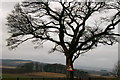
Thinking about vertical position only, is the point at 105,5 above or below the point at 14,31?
above

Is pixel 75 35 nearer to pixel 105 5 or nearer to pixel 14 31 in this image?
pixel 105 5

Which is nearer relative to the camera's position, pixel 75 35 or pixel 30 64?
pixel 75 35

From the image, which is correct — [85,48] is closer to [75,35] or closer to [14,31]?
[75,35]

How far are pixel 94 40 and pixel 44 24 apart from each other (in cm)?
546

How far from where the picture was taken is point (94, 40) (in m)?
18.1

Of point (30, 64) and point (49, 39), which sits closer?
point (49, 39)

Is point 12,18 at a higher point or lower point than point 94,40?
higher

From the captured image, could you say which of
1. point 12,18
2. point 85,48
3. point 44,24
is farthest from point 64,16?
point 12,18

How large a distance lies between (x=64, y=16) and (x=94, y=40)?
403 centimetres

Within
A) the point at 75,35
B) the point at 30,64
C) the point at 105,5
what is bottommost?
the point at 30,64

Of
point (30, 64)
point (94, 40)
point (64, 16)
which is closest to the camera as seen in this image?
point (94, 40)

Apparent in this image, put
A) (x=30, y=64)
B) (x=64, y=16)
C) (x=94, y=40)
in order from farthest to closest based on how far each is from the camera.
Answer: (x=30, y=64) < (x=64, y=16) < (x=94, y=40)

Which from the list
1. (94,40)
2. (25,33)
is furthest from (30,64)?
(94,40)

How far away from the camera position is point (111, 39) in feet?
61.9
